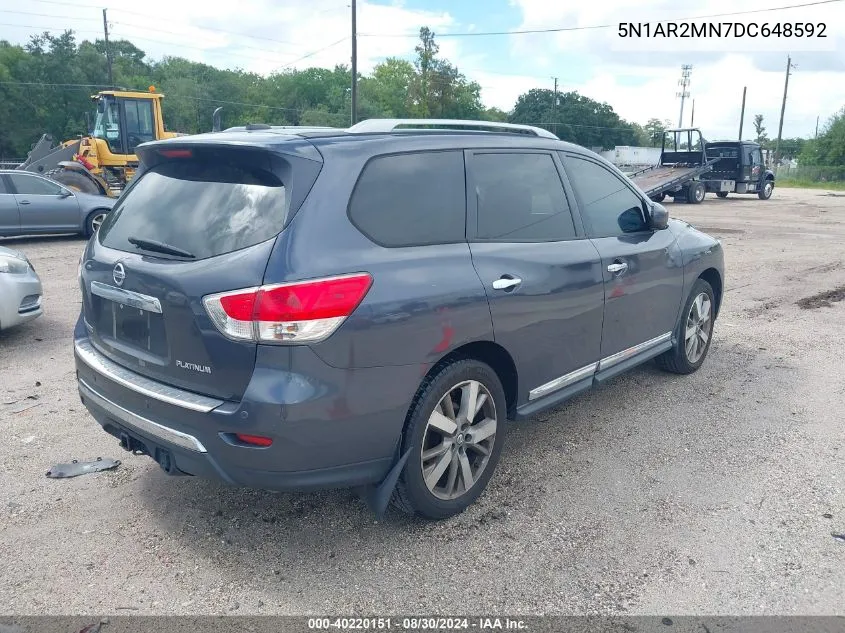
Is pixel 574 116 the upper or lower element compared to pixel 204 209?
upper

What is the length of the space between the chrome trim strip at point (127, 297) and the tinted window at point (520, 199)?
1580 mm

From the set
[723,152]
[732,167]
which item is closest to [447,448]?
[723,152]

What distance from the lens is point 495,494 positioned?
147 inches

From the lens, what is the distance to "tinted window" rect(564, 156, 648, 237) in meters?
4.33

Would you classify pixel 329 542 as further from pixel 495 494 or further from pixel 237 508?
pixel 495 494

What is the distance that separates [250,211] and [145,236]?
2.12ft

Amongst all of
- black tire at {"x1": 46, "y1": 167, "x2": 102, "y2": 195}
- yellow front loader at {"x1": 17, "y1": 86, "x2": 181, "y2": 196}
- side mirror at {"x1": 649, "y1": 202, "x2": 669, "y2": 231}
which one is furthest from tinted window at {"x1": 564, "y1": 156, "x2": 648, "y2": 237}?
yellow front loader at {"x1": 17, "y1": 86, "x2": 181, "y2": 196}

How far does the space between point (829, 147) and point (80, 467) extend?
74.0 m

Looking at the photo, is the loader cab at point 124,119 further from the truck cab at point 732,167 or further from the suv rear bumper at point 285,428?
the truck cab at point 732,167

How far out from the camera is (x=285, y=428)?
2764 millimetres

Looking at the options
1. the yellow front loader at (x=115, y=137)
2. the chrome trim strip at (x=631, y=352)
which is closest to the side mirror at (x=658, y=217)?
the chrome trim strip at (x=631, y=352)

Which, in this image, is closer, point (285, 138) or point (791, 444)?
point (285, 138)

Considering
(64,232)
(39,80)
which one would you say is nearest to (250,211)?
(64,232)

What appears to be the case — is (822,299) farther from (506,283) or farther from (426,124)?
(426,124)
